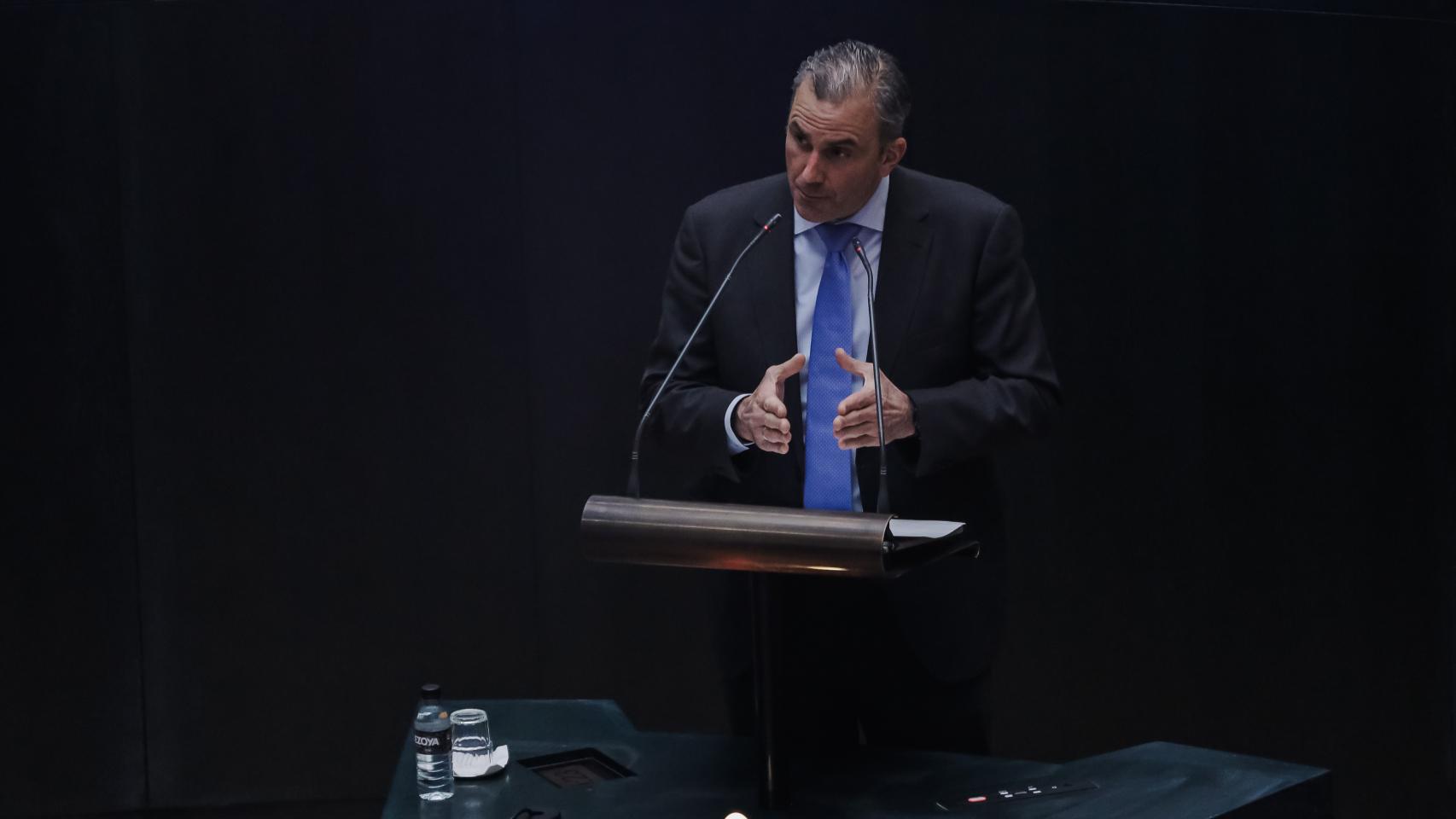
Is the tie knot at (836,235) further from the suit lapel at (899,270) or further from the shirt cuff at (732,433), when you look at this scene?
the shirt cuff at (732,433)

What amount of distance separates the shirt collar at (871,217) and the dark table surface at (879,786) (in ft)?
2.73

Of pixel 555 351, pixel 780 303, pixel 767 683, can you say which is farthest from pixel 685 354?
pixel 555 351

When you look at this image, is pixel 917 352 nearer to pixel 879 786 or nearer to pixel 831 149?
pixel 831 149

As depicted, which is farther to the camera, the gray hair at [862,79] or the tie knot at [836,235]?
the tie knot at [836,235]

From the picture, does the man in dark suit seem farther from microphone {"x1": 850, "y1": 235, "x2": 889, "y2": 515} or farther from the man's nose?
microphone {"x1": 850, "y1": 235, "x2": 889, "y2": 515}

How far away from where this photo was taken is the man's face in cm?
227

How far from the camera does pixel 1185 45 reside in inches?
138

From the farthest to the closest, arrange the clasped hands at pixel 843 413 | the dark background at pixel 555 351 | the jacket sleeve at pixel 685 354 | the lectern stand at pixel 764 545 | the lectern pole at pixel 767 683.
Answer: the dark background at pixel 555 351, the jacket sleeve at pixel 685 354, the clasped hands at pixel 843 413, the lectern pole at pixel 767 683, the lectern stand at pixel 764 545

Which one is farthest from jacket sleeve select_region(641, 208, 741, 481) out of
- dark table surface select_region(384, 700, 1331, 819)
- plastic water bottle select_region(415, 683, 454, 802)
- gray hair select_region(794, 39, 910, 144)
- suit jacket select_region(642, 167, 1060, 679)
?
plastic water bottle select_region(415, 683, 454, 802)

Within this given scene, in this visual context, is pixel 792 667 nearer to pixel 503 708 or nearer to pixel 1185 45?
pixel 503 708

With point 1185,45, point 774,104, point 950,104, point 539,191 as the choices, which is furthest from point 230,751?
point 1185,45

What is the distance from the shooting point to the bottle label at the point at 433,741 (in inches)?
76.0

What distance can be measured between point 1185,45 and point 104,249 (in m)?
2.56

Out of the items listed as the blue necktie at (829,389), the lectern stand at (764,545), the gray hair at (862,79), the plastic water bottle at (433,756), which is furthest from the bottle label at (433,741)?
the gray hair at (862,79)
